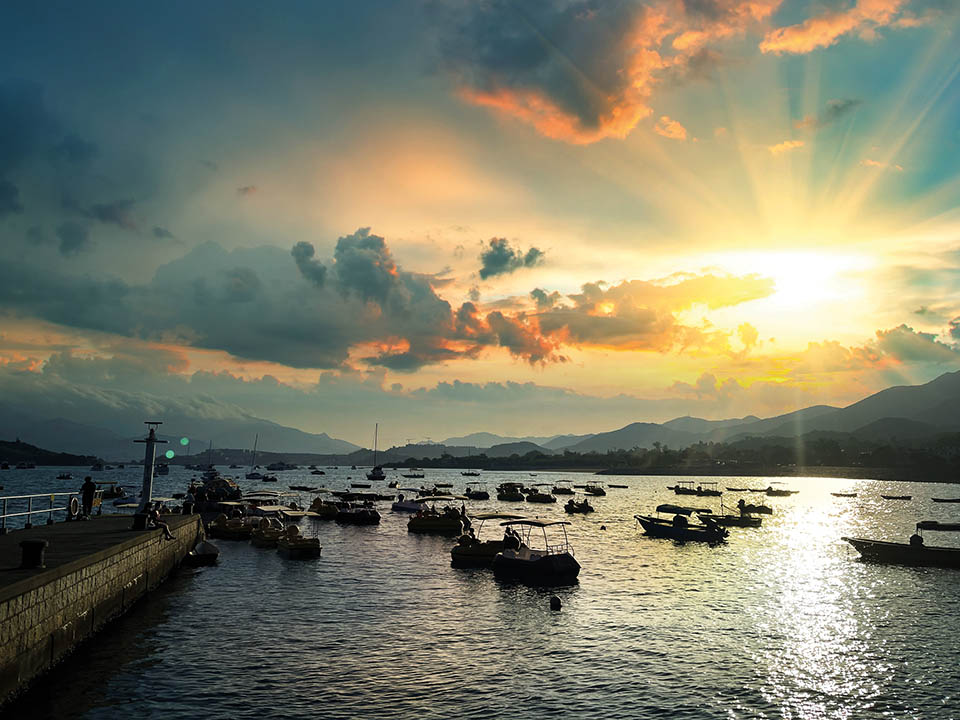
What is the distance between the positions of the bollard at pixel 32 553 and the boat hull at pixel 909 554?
226ft

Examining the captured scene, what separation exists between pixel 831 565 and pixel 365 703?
5562cm

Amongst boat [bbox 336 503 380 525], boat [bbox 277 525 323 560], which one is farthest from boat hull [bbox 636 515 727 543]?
boat [bbox 277 525 323 560]

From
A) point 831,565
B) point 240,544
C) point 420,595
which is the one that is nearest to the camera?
point 420,595

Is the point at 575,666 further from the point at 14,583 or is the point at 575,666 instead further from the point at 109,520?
the point at 109,520

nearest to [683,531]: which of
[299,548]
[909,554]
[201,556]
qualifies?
[909,554]

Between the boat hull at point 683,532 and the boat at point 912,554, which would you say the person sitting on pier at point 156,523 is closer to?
the boat hull at point 683,532

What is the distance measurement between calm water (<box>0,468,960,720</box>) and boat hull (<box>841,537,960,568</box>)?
130cm

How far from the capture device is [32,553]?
23.1m

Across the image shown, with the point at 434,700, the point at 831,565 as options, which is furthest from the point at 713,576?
the point at 434,700

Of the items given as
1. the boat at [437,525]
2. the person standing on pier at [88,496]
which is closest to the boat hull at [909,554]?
the boat at [437,525]

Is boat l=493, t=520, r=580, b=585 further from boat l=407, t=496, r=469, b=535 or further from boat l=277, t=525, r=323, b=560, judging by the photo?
boat l=407, t=496, r=469, b=535

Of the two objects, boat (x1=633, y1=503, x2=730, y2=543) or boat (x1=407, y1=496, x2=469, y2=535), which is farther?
boat (x1=407, y1=496, x2=469, y2=535)

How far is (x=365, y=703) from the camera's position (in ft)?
74.1

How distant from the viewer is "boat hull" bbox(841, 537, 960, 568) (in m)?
58.2
